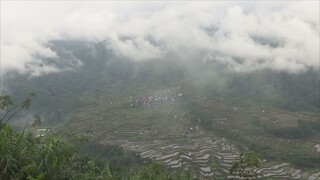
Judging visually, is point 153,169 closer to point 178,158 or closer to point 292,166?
point 178,158

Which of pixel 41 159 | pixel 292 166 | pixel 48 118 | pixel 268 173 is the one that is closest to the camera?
pixel 41 159

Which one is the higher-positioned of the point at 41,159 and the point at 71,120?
the point at 71,120

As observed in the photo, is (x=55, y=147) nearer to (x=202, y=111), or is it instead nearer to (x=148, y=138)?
(x=148, y=138)

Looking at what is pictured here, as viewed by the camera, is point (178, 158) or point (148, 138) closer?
point (178, 158)

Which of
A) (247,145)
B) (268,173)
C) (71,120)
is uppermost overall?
(71,120)

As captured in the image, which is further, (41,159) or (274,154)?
(274,154)

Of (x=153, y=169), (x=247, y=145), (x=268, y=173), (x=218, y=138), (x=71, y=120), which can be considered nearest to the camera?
(x=153, y=169)

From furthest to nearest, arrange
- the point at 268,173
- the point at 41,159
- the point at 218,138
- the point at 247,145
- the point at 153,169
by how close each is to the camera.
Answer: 1. the point at 218,138
2. the point at 247,145
3. the point at 268,173
4. the point at 153,169
5. the point at 41,159

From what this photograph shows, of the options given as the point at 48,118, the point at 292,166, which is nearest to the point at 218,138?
the point at 292,166

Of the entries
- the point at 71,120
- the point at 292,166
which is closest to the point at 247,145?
the point at 292,166
